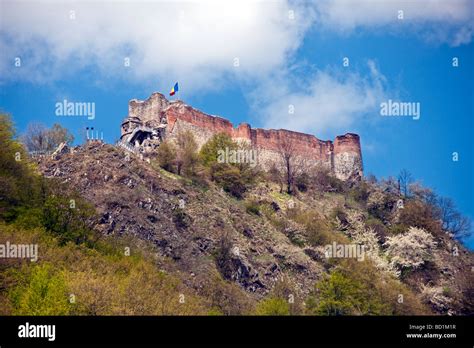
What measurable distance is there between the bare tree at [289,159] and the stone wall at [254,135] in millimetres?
153

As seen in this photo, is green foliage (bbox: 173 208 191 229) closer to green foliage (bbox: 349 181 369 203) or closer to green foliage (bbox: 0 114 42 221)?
green foliage (bbox: 0 114 42 221)

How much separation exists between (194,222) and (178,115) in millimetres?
18301

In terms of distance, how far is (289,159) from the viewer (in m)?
80.8

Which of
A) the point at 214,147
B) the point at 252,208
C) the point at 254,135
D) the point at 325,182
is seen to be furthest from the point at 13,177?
the point at 325,182

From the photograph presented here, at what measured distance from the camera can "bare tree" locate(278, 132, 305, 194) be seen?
7769 cm

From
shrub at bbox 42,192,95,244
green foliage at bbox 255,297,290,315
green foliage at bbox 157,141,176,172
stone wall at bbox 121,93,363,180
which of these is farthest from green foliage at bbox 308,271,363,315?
stone wall at bbox 121,93,363,180

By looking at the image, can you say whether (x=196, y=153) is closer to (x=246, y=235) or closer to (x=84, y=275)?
(x=246, y=235)

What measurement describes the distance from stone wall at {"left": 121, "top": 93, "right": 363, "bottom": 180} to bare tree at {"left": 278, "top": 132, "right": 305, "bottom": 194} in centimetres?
15

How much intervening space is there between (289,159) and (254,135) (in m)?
4.06

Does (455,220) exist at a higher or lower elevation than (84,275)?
higher
